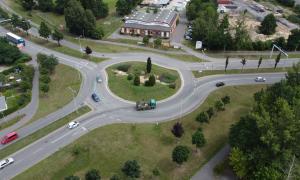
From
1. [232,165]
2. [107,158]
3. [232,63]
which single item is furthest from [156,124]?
[232,63]

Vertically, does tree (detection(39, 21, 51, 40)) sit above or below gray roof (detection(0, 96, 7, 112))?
above

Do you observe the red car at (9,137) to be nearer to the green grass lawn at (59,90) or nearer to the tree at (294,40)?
the green grass lawn at (59,90)

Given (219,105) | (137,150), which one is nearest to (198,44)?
(219,105)

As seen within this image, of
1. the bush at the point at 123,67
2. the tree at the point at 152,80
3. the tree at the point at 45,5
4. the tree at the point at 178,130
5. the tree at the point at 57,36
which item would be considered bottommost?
the tree at the point at 178,130

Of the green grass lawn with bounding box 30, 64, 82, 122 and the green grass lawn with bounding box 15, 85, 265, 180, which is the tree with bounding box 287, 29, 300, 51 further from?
the green grass lawn with bounding box 30, 64, 82, 122

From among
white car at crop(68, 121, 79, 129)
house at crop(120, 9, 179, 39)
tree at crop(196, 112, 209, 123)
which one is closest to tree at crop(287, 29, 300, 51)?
house at crop(120, 9, 179, 39)

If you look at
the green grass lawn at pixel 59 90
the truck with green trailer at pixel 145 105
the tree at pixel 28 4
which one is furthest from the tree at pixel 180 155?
the tree at pixel 28 4
